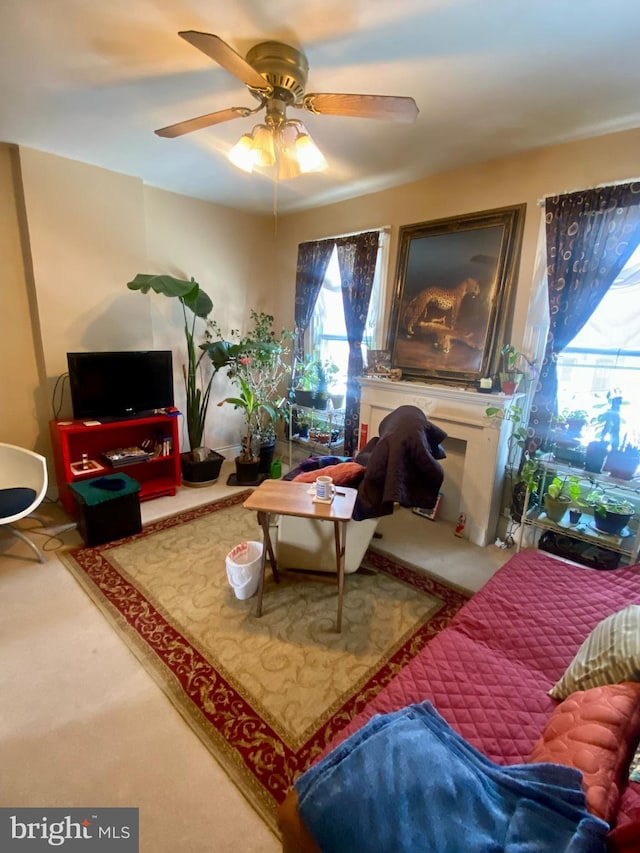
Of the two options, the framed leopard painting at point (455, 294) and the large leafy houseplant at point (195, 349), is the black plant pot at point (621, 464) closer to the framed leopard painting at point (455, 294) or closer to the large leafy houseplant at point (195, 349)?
the framed leopard painting at point (455, 294)

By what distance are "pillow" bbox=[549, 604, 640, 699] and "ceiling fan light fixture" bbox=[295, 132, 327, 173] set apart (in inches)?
83.7

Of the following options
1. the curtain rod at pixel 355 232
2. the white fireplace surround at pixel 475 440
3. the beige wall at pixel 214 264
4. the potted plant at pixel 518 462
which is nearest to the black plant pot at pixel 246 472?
the beige wall at pixel 214 264

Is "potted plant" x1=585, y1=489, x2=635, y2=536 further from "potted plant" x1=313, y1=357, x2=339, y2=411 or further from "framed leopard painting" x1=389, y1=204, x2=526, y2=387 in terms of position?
"potted plant" x1=313, y1=357, x2=339, y2=411

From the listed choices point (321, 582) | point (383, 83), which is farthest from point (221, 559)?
point (383, 83)

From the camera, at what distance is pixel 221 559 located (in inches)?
102

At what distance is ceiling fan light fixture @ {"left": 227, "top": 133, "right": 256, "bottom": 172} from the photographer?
69.6 inches

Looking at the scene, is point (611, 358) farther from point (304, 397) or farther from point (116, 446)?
point (116, 446)

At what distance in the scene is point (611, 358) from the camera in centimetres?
242

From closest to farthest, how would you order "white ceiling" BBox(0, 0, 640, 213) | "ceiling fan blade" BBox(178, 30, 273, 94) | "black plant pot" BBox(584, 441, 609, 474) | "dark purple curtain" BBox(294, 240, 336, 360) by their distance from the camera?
"ceiling fan blade" BBox(178, 30, 273, 94), "white ceiling" BBox(0, 0, 640, 213), "black plant pot" BBox(584, 441, 609, 474), "dark purple curtain" BBox(294, 240, 336, 360)

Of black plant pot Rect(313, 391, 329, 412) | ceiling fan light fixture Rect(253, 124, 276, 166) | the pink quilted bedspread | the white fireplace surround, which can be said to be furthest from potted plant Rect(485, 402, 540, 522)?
ceiling fan light fixture Rect(253, 124, 276, 166)

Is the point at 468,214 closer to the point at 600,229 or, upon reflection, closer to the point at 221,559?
the point at 600,229

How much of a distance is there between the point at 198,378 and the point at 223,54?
9.76 feet

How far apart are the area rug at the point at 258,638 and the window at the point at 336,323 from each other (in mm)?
1899

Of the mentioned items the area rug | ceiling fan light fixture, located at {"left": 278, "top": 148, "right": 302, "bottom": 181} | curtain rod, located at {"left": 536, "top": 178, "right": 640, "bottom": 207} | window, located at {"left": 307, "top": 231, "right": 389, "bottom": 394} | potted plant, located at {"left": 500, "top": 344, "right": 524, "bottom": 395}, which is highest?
curtain rod, located at {"left": 536, "top": 178, "right": 640, "bottom": 207}
